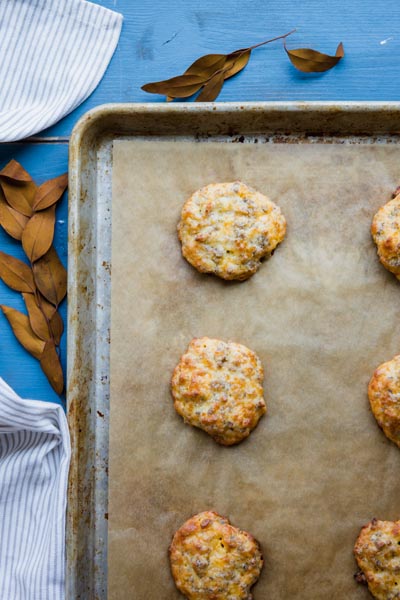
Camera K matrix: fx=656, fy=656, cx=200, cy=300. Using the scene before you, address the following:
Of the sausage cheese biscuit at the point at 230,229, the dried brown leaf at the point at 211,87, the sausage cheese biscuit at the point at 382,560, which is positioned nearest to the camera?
the sausage cheese biscuit at the point at 382,560

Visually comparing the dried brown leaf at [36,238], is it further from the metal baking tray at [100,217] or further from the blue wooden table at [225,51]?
the metal baking tray at [100,217]

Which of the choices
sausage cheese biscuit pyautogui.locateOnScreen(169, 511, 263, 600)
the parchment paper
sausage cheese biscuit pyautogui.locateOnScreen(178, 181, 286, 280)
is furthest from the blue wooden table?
sausage cheese biscuit pyautogui.locateOnScreen(169, 511, 263, 600)

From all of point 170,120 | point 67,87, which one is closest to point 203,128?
point 170,120

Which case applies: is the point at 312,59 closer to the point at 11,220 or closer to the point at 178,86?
the point at 178,86

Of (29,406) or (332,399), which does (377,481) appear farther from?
(29,406)

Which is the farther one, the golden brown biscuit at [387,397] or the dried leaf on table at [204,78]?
the dried leaf on table at [204,78]

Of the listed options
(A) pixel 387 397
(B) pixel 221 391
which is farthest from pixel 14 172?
(A) pixel 387 397

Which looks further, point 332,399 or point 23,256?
point 23,256

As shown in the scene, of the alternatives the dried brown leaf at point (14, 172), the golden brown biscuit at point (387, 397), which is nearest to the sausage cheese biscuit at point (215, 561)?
the golden brown biscuit at point (387, 397)

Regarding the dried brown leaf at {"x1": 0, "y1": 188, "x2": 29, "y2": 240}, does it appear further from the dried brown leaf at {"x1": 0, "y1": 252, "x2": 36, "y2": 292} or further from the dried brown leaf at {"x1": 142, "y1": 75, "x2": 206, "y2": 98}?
the dried brown leaf at {"x1": 142, "y1": 75, "x2": 206, "y2": 98}
